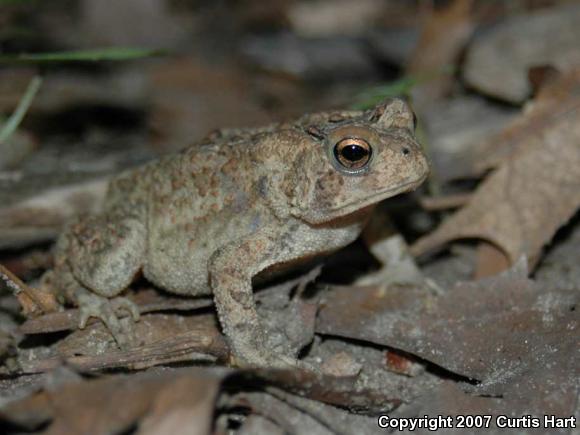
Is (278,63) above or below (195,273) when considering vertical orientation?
above

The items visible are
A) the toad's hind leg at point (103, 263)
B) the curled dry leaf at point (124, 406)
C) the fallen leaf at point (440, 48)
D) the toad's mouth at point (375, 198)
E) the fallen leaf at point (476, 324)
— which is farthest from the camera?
the fallen leaf at point (440, 48)

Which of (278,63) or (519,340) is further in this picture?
(278,63)

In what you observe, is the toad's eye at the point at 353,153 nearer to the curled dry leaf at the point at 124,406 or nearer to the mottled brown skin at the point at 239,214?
the mottled brown skin at the point at 239,214

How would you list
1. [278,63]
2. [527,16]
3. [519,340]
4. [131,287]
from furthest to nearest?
[278,63] → [527,16] → [131,287] → [519,340]

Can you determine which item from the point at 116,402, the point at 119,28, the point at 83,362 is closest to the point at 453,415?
the point at 116,402

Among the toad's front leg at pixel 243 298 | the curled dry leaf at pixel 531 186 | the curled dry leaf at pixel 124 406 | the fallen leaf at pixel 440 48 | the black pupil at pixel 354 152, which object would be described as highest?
the fallen leaf at pixel 440 48

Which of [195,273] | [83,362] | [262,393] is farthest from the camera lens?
[195,273]

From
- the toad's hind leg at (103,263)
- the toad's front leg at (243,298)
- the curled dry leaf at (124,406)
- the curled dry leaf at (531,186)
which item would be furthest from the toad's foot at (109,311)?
the curled dry leaf at (531,186)

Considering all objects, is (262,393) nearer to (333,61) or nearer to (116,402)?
(116,402)
